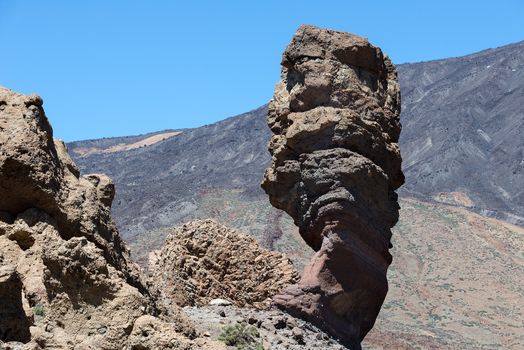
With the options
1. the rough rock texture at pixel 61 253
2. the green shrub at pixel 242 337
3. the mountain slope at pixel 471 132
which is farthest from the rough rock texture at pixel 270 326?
the mountain slope at pixel 471 132

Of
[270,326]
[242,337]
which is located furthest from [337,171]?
[242,337]

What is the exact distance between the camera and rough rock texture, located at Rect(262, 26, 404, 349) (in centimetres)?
1529

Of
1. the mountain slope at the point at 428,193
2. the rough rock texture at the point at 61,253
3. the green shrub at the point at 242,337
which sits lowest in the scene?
the green shrub at the point at 242,337

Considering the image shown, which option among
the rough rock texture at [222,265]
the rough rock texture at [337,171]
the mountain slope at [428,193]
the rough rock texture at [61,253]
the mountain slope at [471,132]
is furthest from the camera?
the mountain slope at [471,132]

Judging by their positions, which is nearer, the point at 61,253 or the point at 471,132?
the point at 61,253

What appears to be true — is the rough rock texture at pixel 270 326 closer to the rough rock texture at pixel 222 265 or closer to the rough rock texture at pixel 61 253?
the rough rock texture at pixel 222 265

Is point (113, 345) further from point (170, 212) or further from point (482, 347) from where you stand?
point (170, 212)

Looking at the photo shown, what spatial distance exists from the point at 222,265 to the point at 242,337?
341 cm

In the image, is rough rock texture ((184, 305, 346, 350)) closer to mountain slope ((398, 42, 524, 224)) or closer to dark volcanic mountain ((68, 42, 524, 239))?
dark volcanic mountain ((68, 42, 524, 239))

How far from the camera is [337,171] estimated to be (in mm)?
15289

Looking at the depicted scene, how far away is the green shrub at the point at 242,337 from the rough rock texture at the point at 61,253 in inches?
110

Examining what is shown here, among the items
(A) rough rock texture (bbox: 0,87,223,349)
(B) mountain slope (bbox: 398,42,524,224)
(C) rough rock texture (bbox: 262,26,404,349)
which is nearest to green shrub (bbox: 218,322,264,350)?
(C) rough rock texture (bbox: 262,26,404,349)

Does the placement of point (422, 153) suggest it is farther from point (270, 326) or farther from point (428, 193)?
point (270, 326)

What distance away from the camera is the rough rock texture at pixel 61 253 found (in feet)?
26.9
